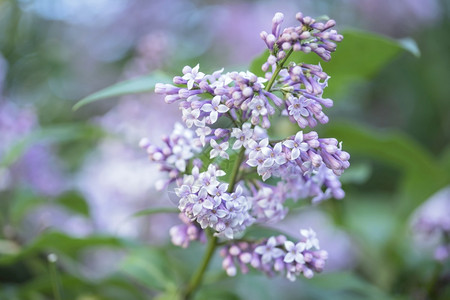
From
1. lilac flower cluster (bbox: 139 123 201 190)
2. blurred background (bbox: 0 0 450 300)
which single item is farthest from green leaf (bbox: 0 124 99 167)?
lilac flower cluster (bbox: 139 123 201 190)

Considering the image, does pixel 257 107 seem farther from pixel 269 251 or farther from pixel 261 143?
pixel 269 251

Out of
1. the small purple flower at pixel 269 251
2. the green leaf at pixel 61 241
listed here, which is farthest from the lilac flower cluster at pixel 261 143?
the green leaf at pixel 61 241

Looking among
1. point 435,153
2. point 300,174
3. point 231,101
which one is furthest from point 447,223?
point 435,153

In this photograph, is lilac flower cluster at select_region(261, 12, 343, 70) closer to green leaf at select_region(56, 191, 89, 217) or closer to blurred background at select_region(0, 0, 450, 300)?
blurred background at select_region(0, 0, 450, 300)

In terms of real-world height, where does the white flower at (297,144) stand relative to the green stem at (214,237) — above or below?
above

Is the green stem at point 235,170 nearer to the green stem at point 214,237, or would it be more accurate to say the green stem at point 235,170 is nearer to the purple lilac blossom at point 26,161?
the green stem at point 214,237

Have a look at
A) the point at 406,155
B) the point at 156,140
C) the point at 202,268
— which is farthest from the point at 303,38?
the point at 156,140
